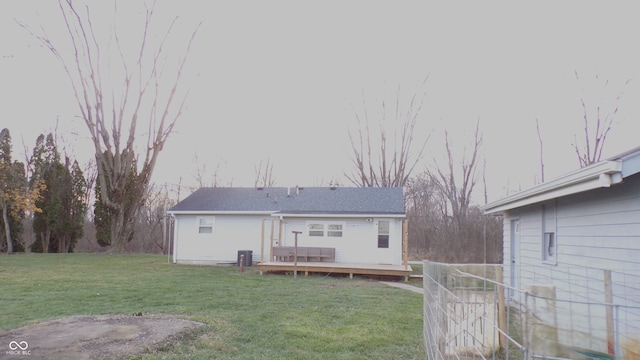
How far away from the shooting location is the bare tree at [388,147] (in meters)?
28.8

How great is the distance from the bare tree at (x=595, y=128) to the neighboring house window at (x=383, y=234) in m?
11.6

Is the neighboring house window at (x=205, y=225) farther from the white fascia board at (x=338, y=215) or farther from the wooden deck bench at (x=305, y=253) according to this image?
the wooden deck bench at (x=305, y=253)

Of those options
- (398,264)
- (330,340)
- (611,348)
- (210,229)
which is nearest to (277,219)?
(210,229)

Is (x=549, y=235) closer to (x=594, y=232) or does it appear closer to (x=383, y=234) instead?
(x=594, y=232)

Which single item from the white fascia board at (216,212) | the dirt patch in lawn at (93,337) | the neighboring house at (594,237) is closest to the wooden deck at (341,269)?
Answer: the white fascia board at (216,212)

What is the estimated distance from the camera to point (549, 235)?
7586 mm

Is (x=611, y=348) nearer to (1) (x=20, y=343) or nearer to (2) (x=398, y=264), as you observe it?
(1) (x=20, y=343)

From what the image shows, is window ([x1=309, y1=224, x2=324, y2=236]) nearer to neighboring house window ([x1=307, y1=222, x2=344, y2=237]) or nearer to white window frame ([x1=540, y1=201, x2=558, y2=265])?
neighboring house window ([x1=307, y1=222, x2=344, y2=237])

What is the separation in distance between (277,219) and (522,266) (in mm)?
10172

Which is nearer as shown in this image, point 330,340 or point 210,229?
point 330,340

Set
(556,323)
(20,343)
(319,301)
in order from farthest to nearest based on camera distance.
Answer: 1. (319,301)
2. (20,343)
3. (556,323)

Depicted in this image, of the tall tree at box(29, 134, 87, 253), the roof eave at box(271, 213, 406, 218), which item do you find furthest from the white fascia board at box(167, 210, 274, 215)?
the tall tree at box(29, 134, 87, 253)

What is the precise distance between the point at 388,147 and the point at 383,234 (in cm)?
1407

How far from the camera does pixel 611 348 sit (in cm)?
201
